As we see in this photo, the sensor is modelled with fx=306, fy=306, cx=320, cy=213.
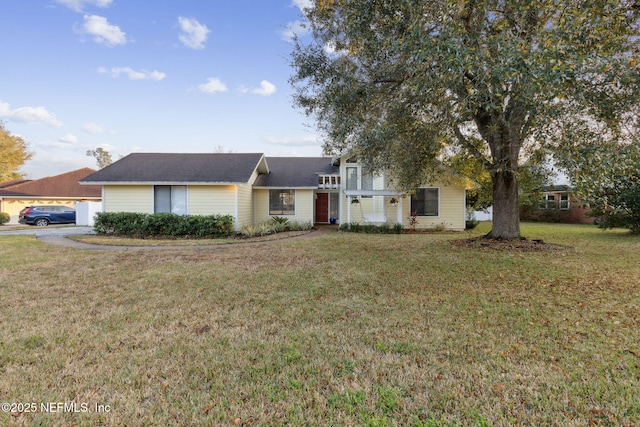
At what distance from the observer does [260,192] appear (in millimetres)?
18344

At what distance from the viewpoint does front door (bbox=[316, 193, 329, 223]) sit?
20.6 m

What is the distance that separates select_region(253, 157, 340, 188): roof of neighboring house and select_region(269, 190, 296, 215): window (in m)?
→ 0.61

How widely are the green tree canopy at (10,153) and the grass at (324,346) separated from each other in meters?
33.6

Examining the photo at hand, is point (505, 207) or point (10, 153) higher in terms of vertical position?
point (10, 153)

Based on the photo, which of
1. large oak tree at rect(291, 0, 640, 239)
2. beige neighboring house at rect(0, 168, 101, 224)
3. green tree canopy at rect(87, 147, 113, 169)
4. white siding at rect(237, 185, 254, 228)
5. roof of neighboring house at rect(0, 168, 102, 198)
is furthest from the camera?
green tree canopy at rect(87, 147, 113, 169)

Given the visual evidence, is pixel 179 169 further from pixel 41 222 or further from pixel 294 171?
pixel 41 222

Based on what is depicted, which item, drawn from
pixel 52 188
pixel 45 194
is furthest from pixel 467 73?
pixel 52 188

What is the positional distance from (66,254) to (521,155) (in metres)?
14.6

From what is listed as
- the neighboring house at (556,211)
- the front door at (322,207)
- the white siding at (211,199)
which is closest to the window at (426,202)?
the front door at (322,207)

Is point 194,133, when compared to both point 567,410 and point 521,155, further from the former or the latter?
point 567,410

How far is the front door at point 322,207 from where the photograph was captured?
20.6 m

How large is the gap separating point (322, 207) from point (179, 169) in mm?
9092

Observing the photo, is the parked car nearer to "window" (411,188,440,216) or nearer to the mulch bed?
"window" (411,188,440,216)

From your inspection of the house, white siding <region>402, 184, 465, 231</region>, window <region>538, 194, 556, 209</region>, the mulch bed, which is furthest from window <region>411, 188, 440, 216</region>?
window <region>538, 194, 556, 209</region>
